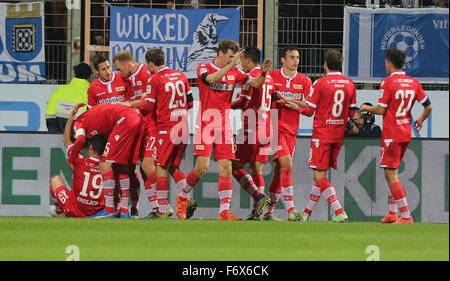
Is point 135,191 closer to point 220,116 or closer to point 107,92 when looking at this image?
Answer: point 107,92

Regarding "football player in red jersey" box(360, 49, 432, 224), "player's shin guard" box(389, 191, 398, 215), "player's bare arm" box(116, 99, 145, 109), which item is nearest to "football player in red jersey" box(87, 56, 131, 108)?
"player's bare arm" box(116, 99, 145, 109)

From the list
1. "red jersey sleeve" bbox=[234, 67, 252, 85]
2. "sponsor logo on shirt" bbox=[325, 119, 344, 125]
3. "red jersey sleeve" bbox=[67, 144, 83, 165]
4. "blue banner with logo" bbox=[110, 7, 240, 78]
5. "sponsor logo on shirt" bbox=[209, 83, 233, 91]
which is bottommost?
"red jersey sleeve" bbox=[67, 144, 83, 165]

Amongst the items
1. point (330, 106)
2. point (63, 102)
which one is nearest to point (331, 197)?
point (330, 106)

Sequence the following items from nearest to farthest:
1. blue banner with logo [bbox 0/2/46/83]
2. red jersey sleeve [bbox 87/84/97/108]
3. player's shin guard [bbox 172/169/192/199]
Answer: player's shin guard [bbox 172/169/192/199] → red jersey sleeve [bbox 87/84/97/108] → blue banner with logo [bbox 0/2/46/83]

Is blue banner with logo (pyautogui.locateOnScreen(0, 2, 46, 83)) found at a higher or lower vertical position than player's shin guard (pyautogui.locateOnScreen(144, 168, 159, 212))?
higher

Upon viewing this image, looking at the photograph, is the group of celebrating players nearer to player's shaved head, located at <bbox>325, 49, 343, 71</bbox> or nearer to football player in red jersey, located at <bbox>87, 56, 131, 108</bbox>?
player's shaved head, located at <bbox>325, 49, 343, 71</bbox>

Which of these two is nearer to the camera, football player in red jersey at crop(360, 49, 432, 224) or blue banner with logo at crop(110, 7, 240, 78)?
football player in red jersey at crop(360, 49, 432, 224)

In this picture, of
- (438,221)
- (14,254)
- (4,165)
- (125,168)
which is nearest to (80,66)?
(4,165)

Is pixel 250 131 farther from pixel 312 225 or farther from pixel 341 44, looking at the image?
pixel 341 44

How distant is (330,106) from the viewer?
11.0 meters

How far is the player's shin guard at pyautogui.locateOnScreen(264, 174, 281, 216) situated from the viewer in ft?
37.5

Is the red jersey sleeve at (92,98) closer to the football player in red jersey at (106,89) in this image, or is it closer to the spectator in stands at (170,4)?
the football player in red jersey at (106,89)

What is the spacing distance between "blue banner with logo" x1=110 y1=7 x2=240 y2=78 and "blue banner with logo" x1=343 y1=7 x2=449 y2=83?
80.3 inches

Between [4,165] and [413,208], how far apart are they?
16.5ft
